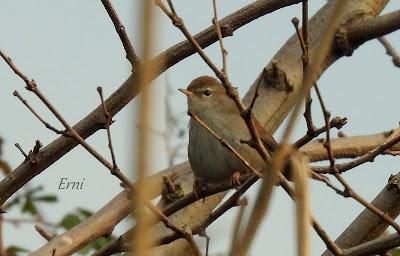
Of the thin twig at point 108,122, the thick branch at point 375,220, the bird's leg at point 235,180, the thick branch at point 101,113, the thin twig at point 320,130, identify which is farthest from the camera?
the bird's leg at point 235,180

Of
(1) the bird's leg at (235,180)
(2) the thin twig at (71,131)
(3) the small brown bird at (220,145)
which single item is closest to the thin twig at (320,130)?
(2) the thin twig at (71,131)

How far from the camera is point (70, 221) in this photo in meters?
5.46

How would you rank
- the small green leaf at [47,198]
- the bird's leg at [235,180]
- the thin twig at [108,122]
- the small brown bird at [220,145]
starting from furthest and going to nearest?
the small green leaf at [47,198]
the small brown bird at [220,145]
the bird's leg at [235,180]
the thin twig at [108,122]

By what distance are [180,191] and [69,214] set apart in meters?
1.30

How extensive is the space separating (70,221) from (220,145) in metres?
1.23

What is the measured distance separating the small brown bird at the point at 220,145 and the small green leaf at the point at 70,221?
38.2 inches

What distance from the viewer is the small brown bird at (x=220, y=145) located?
4.79 metres

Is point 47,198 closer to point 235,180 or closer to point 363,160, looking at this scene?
point 235,180

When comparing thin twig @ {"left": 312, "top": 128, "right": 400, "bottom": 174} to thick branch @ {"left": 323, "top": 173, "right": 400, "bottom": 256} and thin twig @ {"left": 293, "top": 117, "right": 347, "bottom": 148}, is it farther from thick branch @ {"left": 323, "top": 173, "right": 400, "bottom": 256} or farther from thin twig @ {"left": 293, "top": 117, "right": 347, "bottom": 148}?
thick branch @ {"left": 323, "top": 173, "right": 400, "bottom": 256}

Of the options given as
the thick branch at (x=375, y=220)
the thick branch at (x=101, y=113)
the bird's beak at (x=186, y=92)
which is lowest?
the thick branch at (x=375, y=220)

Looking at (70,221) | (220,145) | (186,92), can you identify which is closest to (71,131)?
(220,145)

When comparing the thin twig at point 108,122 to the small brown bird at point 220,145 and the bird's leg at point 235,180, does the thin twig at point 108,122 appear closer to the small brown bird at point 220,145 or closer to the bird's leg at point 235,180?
the bird's leg at point 235,180

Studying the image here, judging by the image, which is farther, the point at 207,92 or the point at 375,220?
the point at 207,92

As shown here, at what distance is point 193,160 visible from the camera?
496 centimetres
